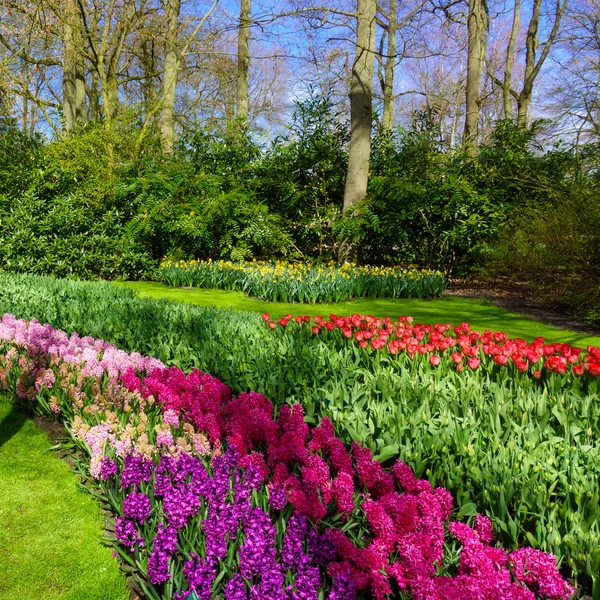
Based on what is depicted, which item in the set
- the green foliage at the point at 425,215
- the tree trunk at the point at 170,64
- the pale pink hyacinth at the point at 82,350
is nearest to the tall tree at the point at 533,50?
the green foliage at the point at 425,215

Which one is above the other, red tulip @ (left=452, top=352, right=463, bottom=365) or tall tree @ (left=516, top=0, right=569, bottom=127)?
tall tree @ (left=516, top=0, right=569, bottom=127)

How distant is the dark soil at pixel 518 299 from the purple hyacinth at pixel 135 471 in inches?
247

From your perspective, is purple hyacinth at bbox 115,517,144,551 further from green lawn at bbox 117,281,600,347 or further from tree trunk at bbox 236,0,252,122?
tree trunk at bbox 236,0,252,122

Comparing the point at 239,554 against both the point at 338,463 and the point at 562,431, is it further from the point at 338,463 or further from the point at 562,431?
the point at 562,431

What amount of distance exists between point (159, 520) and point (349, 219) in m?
9.17

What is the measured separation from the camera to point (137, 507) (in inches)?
84.6

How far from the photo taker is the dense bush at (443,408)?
211 cm

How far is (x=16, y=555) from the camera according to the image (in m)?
2.31

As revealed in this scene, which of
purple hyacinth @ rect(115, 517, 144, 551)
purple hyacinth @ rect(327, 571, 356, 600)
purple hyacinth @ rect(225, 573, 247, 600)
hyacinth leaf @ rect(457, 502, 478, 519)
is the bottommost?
purple hyacinth @ rect(115, 517, 144, 551)

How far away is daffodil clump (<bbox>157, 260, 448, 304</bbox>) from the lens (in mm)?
8742

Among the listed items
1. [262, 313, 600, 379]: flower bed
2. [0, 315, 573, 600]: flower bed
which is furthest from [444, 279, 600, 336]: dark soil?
[0, 315, 573, 600]: flower bed

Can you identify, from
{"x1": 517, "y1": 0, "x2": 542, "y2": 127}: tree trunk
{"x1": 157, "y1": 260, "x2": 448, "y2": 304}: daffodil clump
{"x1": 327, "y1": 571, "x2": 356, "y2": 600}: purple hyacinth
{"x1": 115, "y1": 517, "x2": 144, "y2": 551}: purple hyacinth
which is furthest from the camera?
{"x1": 517, "y1": 0, "x2": 542, "y2": 127}: tree trunk

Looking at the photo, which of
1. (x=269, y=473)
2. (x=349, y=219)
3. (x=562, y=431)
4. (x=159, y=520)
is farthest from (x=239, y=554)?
(x=349, y=219)

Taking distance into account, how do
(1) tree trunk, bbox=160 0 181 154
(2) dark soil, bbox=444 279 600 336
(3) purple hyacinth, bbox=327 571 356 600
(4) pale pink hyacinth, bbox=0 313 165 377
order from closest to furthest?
1. (3) purple hyacinth, bbox=327 571 356 600
2. (4) pale pink hyacinth, bbox=0 313 165 377
3. (2) dark soil, bbox=444 279 600 336
4. (1) tree trunk, bbox=160 0 181 154
